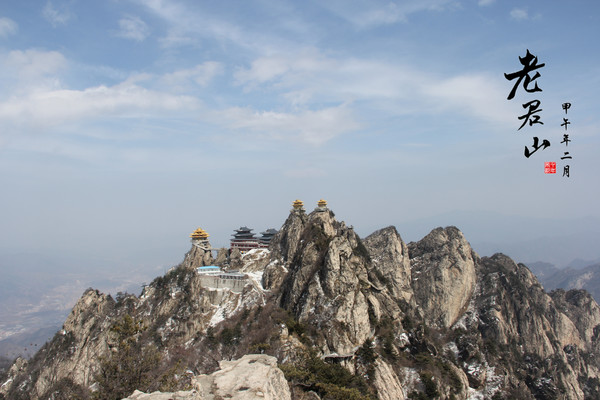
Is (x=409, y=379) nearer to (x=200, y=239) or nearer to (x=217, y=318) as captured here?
(x=217, y=318)

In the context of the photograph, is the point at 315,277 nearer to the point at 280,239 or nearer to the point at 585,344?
the point at 280,239

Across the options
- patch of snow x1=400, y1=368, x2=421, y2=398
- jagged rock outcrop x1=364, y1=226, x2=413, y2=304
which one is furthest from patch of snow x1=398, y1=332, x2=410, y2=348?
jagged rock outcrop x1=364, y1=226, x2=413, y2=304

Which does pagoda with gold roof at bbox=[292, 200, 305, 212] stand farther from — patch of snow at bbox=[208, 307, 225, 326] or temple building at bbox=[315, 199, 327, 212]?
patch of snow at bbox=[208, 307, 225, 326]

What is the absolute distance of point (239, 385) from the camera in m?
20.6

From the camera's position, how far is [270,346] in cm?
4381

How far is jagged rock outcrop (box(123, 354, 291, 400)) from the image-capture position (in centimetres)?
1806

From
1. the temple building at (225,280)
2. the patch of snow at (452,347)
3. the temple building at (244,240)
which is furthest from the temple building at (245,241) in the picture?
the patch of snow at (452,347)

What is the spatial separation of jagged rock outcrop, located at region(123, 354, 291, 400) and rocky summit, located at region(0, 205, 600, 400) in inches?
48.8

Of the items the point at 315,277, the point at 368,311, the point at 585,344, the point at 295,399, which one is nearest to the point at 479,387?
the point at 368,311

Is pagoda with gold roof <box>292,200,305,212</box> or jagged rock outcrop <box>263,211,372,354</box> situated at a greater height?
pagoda with gold roof <box>292,200,305,212</box>

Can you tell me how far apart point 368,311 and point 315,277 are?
27.0 feet

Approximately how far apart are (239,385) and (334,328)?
2846cm

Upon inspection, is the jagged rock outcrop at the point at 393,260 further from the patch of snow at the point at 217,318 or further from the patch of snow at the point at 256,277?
the patch of snow at the point at 217,318

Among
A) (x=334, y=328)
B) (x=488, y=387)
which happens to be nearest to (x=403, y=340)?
(x=334, y=328)
